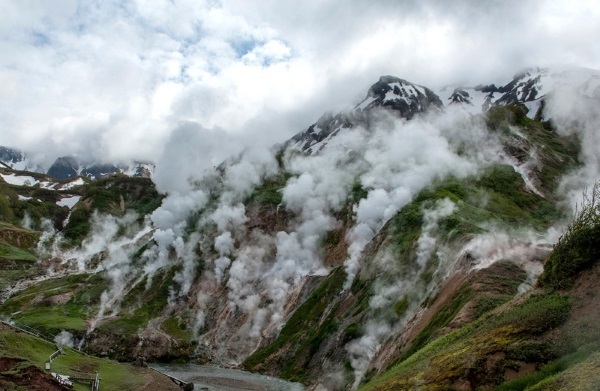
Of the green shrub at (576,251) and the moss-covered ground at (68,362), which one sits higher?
the green shrub at (576,251)

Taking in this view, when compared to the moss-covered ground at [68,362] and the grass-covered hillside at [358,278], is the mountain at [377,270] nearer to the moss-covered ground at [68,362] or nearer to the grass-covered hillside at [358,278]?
the grass-covered hillside at [358,278]

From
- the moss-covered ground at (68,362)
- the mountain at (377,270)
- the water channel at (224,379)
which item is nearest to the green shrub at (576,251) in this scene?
the mountain at (377,270)

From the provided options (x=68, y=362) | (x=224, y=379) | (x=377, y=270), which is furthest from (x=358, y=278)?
(x=68, y=362)

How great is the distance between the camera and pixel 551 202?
11731 cm

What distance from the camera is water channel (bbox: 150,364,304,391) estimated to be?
82.4 metres

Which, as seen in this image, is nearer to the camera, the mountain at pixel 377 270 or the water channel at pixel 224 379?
the mountain at pixel 377 270

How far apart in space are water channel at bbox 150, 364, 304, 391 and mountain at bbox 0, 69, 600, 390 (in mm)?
4200

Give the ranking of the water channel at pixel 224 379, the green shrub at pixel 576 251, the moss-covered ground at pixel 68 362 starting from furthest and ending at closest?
the water channel at pixel 224 379 < the moss-covered ground at pixel 68 362 < the green shrub at pixel 576 251

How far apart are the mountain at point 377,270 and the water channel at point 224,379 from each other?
4.20m

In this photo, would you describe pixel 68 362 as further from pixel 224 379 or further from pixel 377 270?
pixel 377 270

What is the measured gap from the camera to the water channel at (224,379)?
3246 inches

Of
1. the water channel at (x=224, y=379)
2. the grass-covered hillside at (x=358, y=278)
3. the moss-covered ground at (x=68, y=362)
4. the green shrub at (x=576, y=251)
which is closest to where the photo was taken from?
the green shrub at (x=576, y=251)

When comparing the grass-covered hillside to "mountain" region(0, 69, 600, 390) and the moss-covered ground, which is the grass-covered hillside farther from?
the moss-covered ground

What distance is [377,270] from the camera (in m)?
92.9
